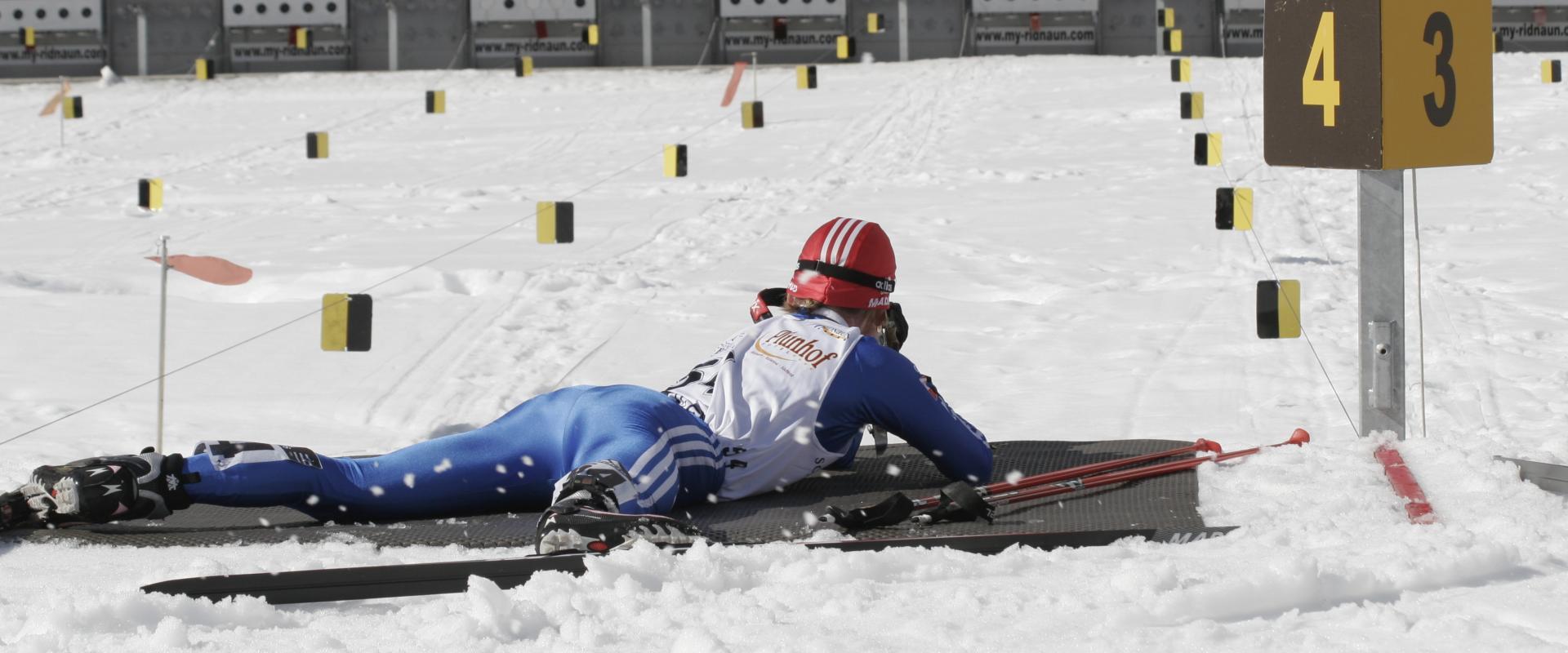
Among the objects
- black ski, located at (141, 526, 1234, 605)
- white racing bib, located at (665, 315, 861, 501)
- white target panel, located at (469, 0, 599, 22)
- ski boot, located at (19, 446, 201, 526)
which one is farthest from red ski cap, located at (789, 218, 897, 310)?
white target panel, located at (469, 0, 599, 22)

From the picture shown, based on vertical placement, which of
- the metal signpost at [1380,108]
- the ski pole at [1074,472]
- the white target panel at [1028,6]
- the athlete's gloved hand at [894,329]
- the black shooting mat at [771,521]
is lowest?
the black shooting mat at [771,521]

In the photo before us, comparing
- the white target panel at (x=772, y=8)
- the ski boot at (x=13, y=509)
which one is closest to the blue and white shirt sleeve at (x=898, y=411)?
the ski boot at (x=13, y=509)

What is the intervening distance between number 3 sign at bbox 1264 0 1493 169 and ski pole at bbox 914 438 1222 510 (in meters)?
0.81

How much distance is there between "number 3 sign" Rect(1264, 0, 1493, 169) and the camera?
376 cm

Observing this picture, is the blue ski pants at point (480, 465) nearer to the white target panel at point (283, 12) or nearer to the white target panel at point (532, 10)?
the white target panel at point (532, 10)

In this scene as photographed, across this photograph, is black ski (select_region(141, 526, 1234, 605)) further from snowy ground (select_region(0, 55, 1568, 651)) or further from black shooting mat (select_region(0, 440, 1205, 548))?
black shooting mat (select_region(0, 440, 1205, 548))

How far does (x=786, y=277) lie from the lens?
27.6 ft

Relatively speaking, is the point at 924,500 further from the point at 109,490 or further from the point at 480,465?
the point at 109,490

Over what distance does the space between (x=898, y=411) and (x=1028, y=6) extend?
824 inches

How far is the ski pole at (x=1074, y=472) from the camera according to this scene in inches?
146

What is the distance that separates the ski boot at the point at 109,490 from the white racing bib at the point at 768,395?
45.7 inches

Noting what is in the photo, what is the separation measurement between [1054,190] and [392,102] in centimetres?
1035

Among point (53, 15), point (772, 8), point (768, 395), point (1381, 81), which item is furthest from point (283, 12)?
point (1381, 81)

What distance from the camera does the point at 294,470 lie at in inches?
142
